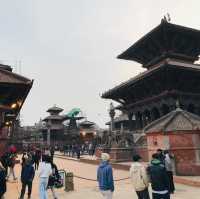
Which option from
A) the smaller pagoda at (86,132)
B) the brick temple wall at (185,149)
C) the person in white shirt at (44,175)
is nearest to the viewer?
the person in white shirt at (44,175)

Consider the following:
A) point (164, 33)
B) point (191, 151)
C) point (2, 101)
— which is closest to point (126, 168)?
point (191, 151)

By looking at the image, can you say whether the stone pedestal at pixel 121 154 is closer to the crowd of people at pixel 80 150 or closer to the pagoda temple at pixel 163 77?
the pagoda temple at pixel 163 77

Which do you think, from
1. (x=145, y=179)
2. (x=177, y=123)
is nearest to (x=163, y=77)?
(x=177, y=123)

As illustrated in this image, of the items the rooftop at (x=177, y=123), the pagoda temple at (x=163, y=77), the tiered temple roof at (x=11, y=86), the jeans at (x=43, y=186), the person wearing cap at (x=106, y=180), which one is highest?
the pagoda temple at (x=163, y=77)

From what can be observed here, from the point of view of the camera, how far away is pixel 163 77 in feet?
75.9

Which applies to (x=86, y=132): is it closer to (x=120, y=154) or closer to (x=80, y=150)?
(x=80, y=150)

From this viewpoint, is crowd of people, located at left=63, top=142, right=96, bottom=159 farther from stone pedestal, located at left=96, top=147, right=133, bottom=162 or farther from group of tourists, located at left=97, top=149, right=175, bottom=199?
group of tourists, located at left=97, top=149, right=175, bottom=199

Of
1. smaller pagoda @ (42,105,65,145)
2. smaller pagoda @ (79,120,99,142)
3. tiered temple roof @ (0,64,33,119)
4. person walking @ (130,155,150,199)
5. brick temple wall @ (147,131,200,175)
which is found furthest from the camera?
smaller pagoda @ (79,120,99,142)

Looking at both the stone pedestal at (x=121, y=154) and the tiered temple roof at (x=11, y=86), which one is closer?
the tiered temple roof at (x=11, y=86)

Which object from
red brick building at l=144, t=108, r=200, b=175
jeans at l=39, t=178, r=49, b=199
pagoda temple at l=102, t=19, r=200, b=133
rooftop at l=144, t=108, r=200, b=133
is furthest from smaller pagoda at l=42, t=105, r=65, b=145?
jeans at l=39, t=178, r=49, b=199

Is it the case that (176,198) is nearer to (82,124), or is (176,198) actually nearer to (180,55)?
(180,55)

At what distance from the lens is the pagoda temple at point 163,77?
23219mm

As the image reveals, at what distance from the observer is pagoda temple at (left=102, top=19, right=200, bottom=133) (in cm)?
2322

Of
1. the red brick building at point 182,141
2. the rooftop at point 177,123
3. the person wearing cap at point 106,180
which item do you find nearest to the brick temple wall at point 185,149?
the red brick building at point 182,141
